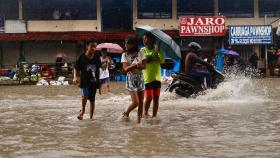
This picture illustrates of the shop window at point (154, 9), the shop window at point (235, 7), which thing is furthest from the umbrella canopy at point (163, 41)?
the shop window at point (235, 7)

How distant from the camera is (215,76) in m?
12.3

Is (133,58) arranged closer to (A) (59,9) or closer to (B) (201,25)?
(B) (201,25)

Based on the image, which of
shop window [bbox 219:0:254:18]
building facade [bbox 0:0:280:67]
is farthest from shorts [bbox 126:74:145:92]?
shop window [bbox 219:0:254:18]

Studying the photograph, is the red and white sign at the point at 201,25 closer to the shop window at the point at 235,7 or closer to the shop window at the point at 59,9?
the shop window at the point at 235,7

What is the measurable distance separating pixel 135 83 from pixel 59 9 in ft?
65.8

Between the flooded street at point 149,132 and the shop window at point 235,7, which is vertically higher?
the shop window at point 235,7

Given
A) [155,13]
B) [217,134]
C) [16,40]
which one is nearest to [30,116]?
[217,134]

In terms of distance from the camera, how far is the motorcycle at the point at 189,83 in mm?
12055

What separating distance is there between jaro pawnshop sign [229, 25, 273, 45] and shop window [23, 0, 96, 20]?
753cm

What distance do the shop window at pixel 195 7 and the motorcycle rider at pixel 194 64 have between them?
16.4 metres

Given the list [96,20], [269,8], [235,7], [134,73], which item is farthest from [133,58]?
[269,8]

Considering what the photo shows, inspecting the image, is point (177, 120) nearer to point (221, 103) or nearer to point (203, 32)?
point (221, 103)

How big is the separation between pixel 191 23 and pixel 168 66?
58.0 ft

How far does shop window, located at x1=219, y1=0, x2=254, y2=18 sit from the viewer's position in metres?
28.5
